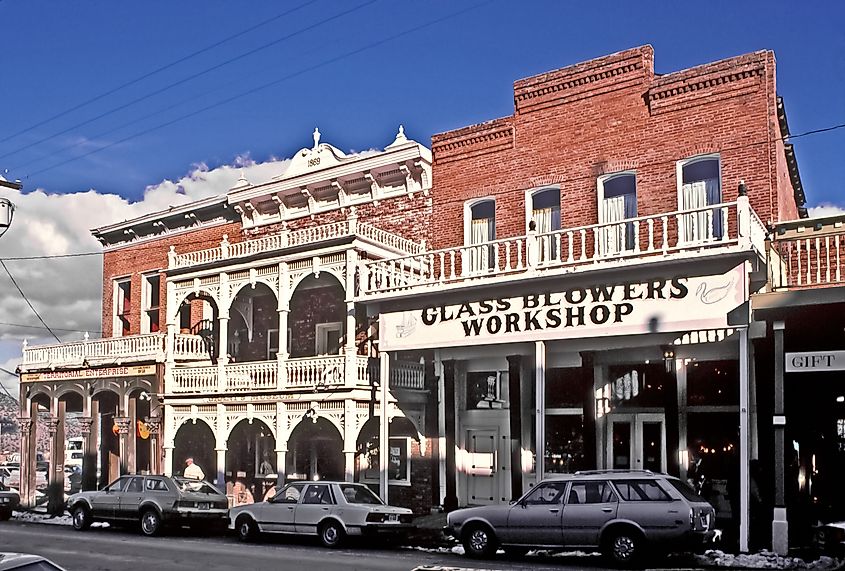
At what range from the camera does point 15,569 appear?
7898 mm

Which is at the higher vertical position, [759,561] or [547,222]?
[547,222]

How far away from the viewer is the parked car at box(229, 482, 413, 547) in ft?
64.2

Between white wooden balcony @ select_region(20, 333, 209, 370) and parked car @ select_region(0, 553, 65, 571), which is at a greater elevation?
white wooden balcony @ select_region(20, 333, 209, 370)

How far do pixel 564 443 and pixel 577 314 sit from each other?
170 inches

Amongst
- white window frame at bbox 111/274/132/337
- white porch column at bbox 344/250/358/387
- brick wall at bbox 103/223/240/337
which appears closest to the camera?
white porch column at bbox 344/250/358/387

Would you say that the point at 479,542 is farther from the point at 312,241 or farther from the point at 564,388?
the point at 312,241

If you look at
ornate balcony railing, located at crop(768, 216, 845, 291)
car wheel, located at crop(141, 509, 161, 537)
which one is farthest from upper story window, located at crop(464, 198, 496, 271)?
car wheel, located at crop(141, 509, 161, 537)

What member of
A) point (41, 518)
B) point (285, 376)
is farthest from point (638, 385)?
point (41, 518)

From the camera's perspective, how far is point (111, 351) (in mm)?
30797

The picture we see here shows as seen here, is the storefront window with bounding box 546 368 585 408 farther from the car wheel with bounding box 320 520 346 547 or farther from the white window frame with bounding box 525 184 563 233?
the car wheel with bounding box 320 520 346 547

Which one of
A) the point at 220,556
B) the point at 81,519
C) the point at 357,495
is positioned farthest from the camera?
the point at 81,519

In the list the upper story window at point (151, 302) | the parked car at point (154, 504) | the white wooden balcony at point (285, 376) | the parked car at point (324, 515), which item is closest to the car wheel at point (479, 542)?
the parked car at point (324, 515)

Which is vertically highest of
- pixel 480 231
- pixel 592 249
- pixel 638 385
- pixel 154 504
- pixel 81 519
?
pixel 480 231

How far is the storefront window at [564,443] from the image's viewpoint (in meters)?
23.1
